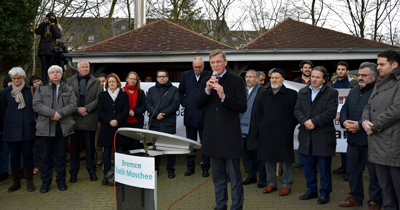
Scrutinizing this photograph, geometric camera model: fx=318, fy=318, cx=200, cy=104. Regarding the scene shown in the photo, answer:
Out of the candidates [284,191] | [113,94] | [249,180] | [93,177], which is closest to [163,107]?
[113,94]

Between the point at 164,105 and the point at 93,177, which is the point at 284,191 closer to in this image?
the point at 164,105

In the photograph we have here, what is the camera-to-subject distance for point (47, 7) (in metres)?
19.4

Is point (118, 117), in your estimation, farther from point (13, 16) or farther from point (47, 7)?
point (47, 7)

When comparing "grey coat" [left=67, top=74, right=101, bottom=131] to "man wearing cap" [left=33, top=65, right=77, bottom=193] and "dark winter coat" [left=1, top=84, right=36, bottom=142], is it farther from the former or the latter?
"dark winter coat" [left=1, top=84, right=36, bottom=142]

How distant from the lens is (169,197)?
4.93 m

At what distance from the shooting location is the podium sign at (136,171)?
313cm

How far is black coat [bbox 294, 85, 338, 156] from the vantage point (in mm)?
4457

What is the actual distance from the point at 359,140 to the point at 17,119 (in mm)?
5221

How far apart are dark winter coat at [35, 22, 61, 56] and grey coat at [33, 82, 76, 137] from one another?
10.6 feet

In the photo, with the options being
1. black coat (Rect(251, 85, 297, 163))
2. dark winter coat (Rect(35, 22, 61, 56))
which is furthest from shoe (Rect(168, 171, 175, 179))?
dark winter coat (Rect(35, 22, 61, 56))

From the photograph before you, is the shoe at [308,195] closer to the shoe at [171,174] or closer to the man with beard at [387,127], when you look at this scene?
the man with beard at [387,127]

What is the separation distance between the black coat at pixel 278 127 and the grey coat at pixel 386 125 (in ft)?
4.23

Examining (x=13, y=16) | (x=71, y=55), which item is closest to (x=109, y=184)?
(x=71, y=55)

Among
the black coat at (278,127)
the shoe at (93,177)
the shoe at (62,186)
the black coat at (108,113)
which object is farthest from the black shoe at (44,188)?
the black coat at (278,127)
